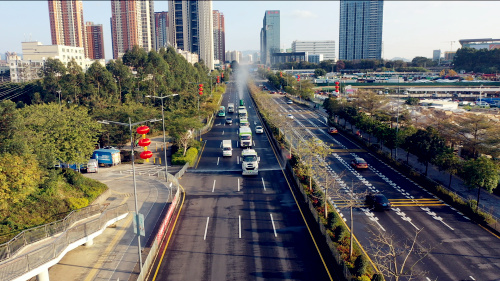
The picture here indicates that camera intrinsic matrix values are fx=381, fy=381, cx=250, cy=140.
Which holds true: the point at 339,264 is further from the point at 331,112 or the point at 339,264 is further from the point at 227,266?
the point at 331,112

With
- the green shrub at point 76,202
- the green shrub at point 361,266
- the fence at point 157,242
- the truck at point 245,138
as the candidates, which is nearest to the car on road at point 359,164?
the truck at point 245,138

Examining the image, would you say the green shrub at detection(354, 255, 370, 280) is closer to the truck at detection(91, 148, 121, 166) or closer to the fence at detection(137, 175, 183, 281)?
the fence at detection(137, 175, 183, 281)

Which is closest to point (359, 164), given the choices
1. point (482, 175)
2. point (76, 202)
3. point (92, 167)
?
point (482, 175)

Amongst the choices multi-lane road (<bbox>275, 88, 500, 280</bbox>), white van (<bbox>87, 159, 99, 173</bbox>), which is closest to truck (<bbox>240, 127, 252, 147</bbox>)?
multi-lane road (<bbox>275, 88, 500, 280</bbox>)

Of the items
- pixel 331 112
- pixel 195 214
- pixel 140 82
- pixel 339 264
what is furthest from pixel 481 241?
pixel 140 82

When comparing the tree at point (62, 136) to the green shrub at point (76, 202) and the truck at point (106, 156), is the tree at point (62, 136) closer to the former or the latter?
the green shrub at point (76, 202)

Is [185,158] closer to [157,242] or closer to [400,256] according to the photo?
[157,242]
